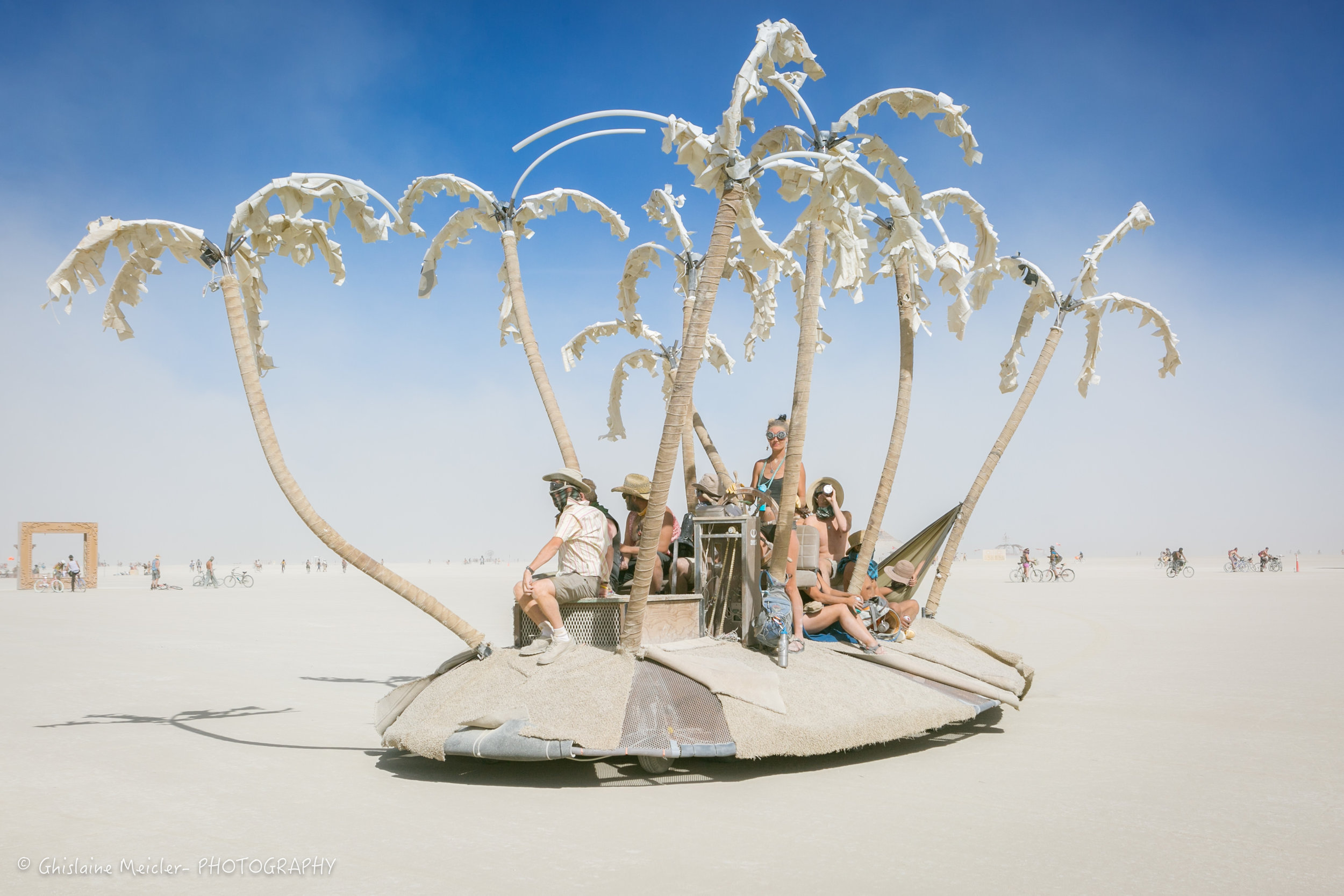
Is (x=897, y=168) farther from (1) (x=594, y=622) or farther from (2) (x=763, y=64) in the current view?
(1) (x=594, y=622)

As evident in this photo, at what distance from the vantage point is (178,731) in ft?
27.5

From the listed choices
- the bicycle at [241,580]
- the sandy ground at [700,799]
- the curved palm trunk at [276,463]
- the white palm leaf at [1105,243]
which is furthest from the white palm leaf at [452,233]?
the bicycle at [241,580]

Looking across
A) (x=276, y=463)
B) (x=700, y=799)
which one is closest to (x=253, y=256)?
(x=276, y=463)

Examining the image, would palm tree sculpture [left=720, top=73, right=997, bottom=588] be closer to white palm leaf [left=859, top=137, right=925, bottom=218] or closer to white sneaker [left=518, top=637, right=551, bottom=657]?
white palm leaf [left=859, top=137, right=925, bottom=218]

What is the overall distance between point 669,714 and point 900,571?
448cm

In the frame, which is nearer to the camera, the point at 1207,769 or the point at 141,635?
the point at 1207,769

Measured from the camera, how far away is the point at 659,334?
12.3 metres

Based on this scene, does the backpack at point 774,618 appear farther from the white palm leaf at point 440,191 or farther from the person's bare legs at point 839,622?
the white palm leaf at point 440,191

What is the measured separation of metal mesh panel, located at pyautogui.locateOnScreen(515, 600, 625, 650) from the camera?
23.2 ft

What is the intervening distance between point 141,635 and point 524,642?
1460cm

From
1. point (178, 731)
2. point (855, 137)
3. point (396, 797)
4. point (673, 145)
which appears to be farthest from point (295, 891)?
point (855, 137)

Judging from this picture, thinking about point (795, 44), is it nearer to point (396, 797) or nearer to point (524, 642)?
point (524, 642)

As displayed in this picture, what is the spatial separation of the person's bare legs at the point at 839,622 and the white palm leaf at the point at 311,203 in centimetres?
514

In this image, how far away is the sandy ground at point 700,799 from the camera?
4367 mm
